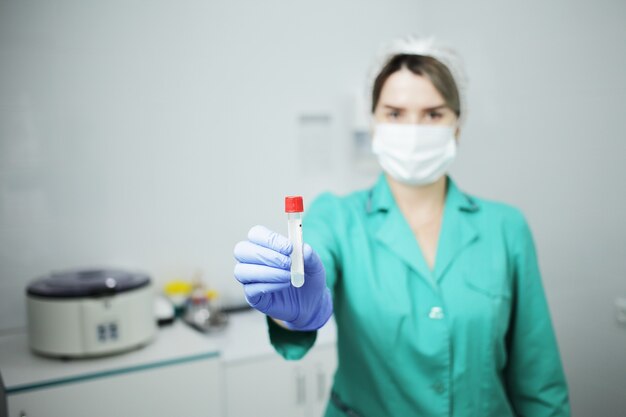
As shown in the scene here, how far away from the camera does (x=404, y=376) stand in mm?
1049

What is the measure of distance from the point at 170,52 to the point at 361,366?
1.40 m

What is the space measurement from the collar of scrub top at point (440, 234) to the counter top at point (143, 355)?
2.41ft

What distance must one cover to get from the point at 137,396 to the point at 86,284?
14.7 inches

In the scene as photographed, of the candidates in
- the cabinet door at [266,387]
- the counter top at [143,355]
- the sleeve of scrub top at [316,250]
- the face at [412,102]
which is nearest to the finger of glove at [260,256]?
the sleeve of scrub top at [316,250]

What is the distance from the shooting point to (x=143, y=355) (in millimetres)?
1559

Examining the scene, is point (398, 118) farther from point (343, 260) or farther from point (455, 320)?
point (455, 320)

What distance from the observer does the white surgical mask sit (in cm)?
115

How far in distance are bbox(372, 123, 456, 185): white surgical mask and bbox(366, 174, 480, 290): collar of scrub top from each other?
48 millimetres

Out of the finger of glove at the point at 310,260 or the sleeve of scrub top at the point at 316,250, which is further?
the sleeve of scrub top at the point at 316,250

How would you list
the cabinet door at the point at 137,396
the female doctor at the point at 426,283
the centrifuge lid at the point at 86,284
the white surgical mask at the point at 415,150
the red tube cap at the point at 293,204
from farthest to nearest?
1. the centrifuge lid at the point at 86,284
2. the cabinet door at the point at 137,396
3. the white surgical mask at the point at 415,150
4. the female doctor at the point at 426,283
5. the red tube cap at the point at 293,204

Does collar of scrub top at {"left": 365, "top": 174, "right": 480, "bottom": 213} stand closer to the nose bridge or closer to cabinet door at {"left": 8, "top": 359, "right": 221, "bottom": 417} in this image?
the nose bridge

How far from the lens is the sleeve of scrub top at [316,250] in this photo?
3.11 feet

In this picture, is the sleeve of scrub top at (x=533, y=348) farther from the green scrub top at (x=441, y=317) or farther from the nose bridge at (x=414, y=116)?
the nose bridge at (x=414, y=116)

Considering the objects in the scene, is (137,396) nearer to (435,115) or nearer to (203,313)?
(203,313)
